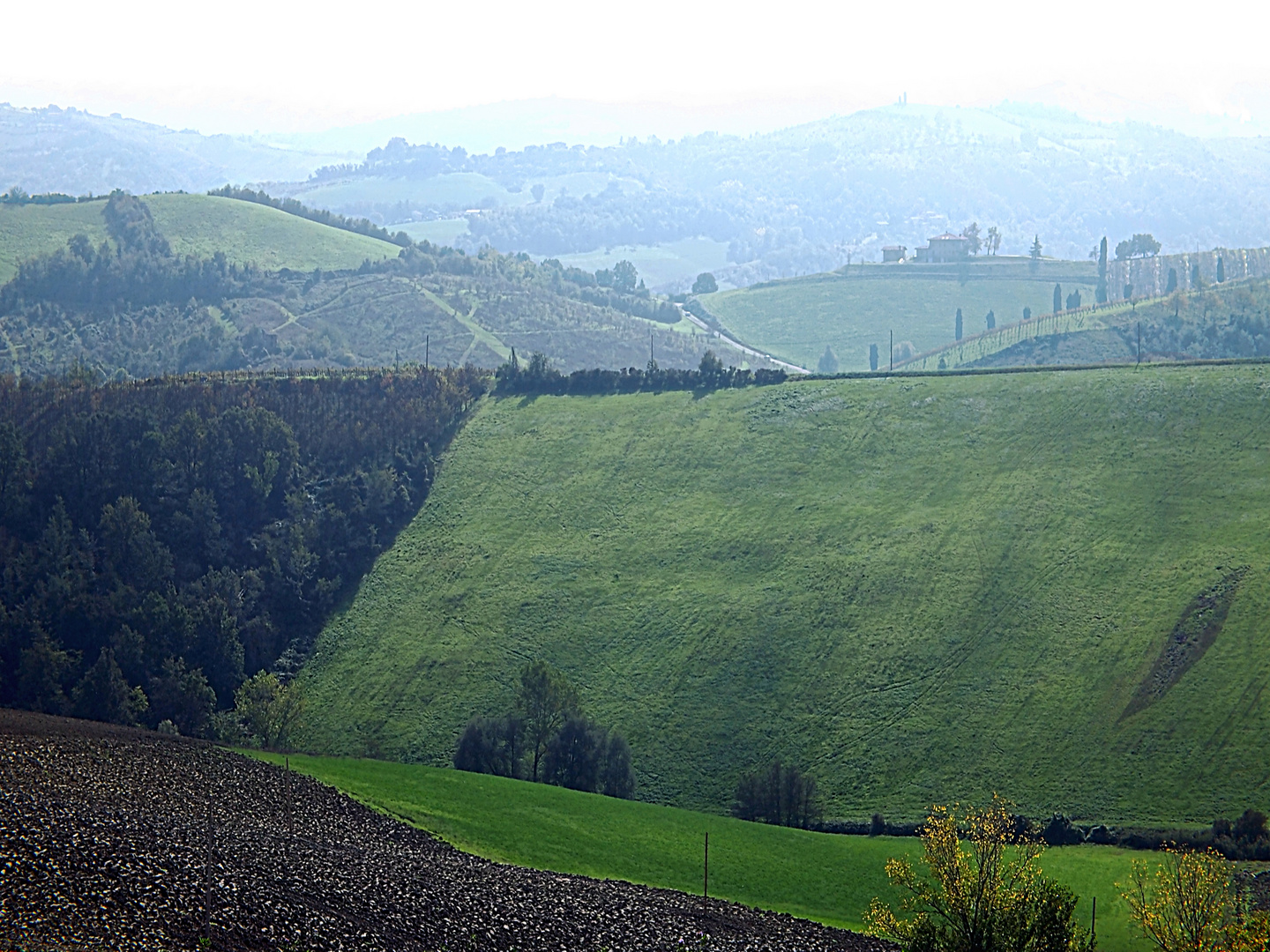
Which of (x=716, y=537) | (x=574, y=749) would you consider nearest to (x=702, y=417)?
(x=716, y=537)

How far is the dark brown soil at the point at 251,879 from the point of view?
41188mm

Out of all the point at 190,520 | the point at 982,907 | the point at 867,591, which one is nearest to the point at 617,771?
the point at 867,591

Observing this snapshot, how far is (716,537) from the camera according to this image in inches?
4072

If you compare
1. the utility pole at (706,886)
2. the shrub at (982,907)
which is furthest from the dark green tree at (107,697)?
the shrub at (982,907)

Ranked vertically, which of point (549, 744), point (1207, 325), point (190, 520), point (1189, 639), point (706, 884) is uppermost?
point (1207, 325)

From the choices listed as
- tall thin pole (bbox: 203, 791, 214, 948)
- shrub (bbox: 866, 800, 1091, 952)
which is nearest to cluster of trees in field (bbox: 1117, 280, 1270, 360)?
shrub (bbox: 866, 800, 1091, 952)

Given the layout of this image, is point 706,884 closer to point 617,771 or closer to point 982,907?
point 982,907

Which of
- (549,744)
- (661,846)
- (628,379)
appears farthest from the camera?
(628,379)

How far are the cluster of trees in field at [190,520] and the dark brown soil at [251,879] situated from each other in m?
23.0

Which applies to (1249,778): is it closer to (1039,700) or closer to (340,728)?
(1039,700)

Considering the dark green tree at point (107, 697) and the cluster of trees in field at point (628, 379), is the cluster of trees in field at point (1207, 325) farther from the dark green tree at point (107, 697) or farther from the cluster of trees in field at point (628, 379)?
the dark green tree at point (107, 697)

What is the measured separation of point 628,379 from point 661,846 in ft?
228

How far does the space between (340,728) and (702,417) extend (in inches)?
1888

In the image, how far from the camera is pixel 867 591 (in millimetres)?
93938
